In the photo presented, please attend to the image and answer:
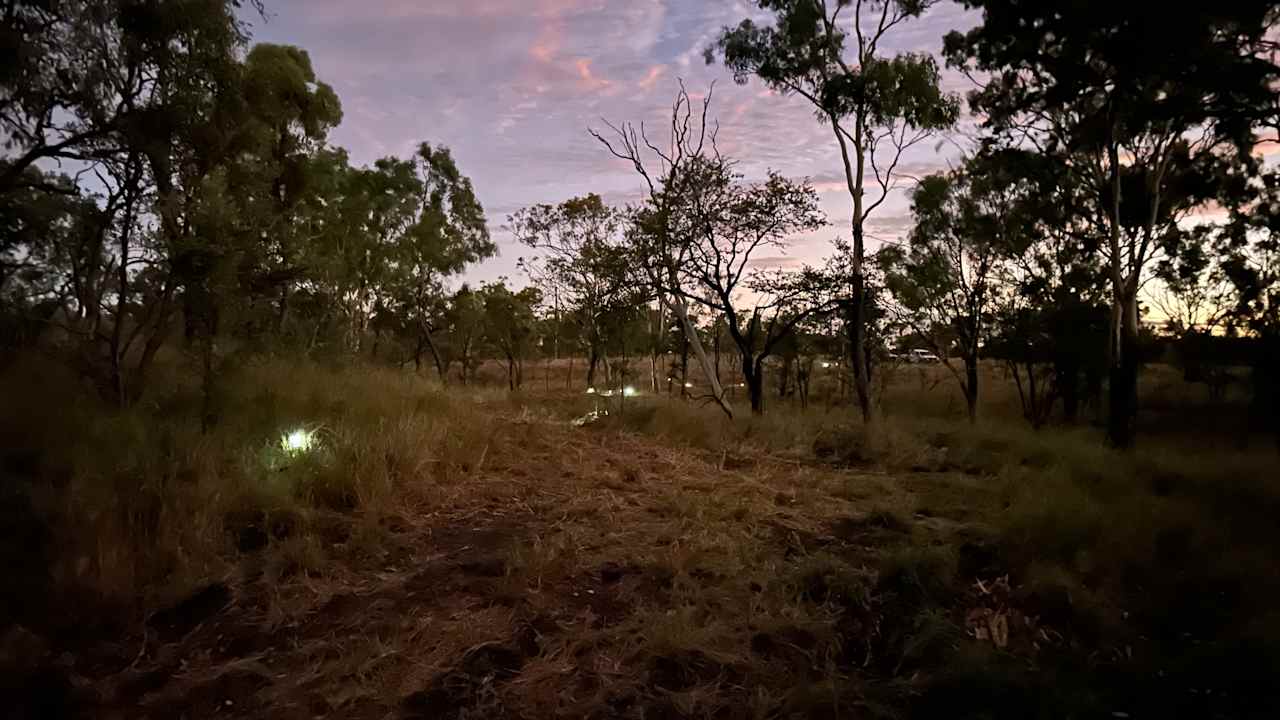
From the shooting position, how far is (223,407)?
24.2 feet

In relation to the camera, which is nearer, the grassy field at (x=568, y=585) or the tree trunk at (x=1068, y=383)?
the grassy field at (x=568, y=585)

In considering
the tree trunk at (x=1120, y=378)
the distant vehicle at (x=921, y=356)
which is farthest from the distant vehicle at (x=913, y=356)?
the tree trunk at (x=1120, y=378)

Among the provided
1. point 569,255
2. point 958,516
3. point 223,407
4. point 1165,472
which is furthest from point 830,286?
point 569,255

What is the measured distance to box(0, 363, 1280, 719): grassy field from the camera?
2965mm

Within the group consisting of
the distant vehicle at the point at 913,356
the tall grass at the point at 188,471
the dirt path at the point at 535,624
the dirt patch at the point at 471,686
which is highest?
the distant vehicle at the point at 913,356

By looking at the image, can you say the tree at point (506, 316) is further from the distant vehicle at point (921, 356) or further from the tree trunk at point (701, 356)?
the tree trunk at point (701, 356)

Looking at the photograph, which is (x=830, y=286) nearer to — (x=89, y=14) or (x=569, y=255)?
(x=89, y=14)

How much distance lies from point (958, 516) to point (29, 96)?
11025 millimetres

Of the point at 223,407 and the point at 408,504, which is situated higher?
the point at 223,407

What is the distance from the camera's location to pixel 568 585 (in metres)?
4.25

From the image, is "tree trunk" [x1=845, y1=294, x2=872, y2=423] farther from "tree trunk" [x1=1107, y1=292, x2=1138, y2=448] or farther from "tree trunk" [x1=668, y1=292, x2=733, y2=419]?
"tree trunk" [x1=1107, y1=292, x2=1138, y2=448]

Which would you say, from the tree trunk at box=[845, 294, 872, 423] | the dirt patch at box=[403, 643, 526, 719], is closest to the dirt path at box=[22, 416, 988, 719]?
the dirt patch at box=[403, 643, 526, 719]

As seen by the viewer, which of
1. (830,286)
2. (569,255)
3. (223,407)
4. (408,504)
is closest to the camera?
(408,504)

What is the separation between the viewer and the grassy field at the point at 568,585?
2.96m
